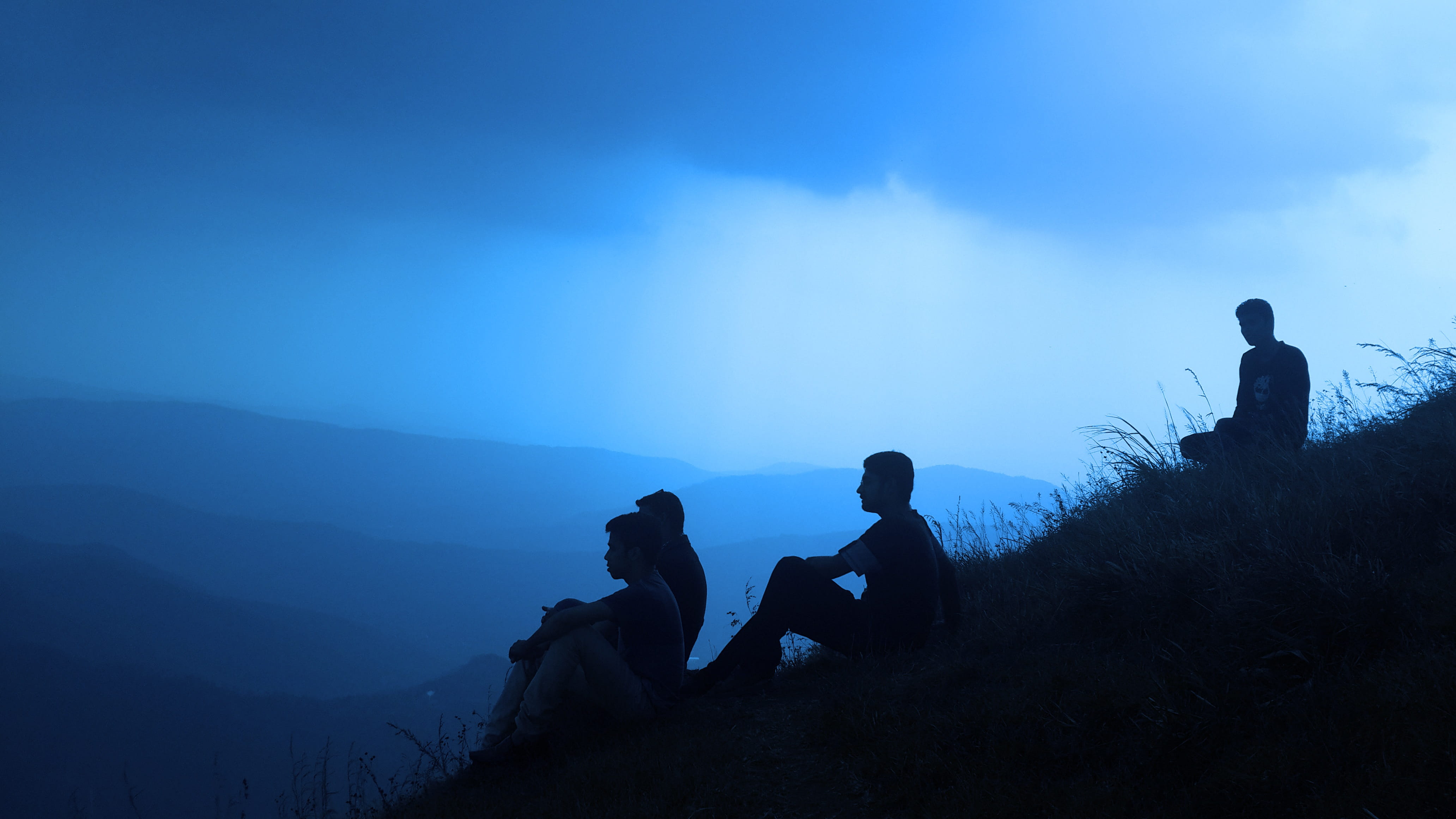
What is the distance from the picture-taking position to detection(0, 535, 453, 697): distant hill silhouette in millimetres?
129750

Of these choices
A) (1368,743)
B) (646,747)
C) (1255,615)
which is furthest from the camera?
(646,747)

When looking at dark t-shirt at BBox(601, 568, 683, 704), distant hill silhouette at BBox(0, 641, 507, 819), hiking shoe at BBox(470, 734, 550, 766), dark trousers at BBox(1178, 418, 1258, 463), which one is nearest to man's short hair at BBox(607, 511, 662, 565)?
dark t-shirt at BBox(601, 568, 683, 704)

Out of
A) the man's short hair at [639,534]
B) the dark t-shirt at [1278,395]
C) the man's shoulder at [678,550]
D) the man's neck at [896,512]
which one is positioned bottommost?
the man's shoulder at [678,550]

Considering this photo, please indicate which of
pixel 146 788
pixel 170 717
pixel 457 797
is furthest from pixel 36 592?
pixel 457 797

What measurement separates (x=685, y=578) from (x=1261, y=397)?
5521 mm

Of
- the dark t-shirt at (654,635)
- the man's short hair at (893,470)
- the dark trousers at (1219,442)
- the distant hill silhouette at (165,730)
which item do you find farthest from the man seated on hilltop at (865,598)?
the distant hill silhouette at (165,730)

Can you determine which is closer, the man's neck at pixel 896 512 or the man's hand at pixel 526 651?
the man's hand at pixel 526 651

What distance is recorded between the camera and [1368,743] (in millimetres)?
2277

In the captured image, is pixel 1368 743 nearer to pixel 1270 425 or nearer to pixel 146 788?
pixel 1270 425

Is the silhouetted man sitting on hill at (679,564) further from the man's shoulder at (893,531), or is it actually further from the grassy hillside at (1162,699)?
the man's shoulder at (893,531)

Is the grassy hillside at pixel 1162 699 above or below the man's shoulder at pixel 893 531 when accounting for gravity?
below

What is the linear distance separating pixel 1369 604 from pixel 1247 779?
1282 millimetres

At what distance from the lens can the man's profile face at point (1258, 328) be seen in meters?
6.60

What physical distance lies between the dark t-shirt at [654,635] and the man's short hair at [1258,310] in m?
5.96
